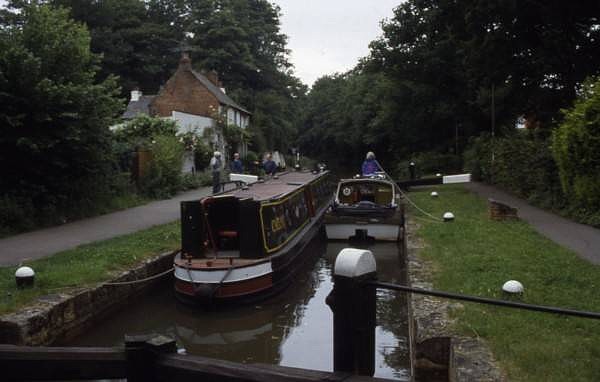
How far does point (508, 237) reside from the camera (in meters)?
10.5

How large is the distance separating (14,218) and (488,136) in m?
19.6

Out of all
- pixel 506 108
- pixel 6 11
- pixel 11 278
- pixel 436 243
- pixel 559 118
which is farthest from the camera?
pixel 6 11

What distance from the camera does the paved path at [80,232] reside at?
10133 millimetres

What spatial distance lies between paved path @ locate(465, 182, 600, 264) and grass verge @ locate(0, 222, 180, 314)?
7.09m

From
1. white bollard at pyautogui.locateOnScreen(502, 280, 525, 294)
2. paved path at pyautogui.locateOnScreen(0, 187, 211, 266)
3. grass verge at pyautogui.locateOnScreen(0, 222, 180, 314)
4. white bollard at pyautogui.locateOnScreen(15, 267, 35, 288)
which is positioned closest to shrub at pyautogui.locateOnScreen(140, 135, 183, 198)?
paved path at pyautogui.locateOnScreen(0, 187, 211, 266)

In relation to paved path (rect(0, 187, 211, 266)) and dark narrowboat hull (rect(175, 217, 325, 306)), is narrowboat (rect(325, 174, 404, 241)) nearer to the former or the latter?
dark narrowboat hull (rect(175, 217, 325, 306))

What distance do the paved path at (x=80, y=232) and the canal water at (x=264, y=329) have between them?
1896 mm

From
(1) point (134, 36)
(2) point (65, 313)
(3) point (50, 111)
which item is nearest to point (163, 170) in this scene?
(3) point (50, 111)

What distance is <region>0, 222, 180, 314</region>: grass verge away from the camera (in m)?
7.49

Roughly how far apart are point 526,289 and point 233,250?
5436 mm

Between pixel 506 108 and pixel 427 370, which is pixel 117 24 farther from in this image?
pixel 427 370

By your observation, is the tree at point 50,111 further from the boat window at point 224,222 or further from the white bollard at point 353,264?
the white bollard at point 353,264

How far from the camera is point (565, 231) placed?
11227mm

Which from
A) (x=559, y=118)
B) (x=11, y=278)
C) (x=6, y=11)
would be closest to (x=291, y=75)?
(x=6, y=11)
